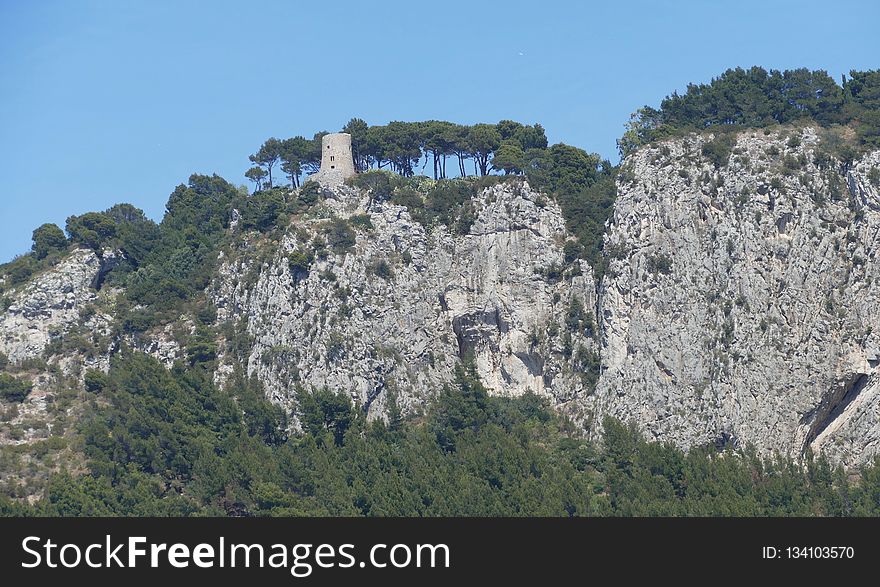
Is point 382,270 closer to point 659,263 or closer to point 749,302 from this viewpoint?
point 659,263

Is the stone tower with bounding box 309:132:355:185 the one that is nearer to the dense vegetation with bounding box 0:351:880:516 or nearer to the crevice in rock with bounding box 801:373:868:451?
the dense vegetation with bounding box 0:351:880:516

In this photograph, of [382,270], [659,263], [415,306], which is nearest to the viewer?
[659,263]

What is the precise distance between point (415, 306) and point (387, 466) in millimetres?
12703

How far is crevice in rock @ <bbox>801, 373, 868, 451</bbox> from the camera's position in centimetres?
9888

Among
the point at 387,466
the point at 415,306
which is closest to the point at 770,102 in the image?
the point at 415,306

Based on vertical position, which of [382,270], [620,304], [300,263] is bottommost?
[620,304]

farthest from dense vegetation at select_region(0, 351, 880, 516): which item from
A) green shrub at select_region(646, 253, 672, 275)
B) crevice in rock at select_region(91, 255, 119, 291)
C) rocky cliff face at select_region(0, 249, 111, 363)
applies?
crevice in rock at select_region(91, 255, 119, 291)

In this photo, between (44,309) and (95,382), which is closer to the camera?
(95,382)

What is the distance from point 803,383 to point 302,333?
27.2m

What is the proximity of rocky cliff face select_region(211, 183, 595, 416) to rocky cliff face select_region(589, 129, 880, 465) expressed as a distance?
476 cm

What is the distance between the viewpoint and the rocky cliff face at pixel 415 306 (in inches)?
4208

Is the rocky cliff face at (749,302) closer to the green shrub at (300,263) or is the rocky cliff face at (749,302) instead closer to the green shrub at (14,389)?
the green shrub at (300,263)

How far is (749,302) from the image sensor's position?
102000 mm

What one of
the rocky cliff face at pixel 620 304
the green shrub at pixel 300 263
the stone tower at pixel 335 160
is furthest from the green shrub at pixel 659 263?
the stone tower at pixel 335 160
